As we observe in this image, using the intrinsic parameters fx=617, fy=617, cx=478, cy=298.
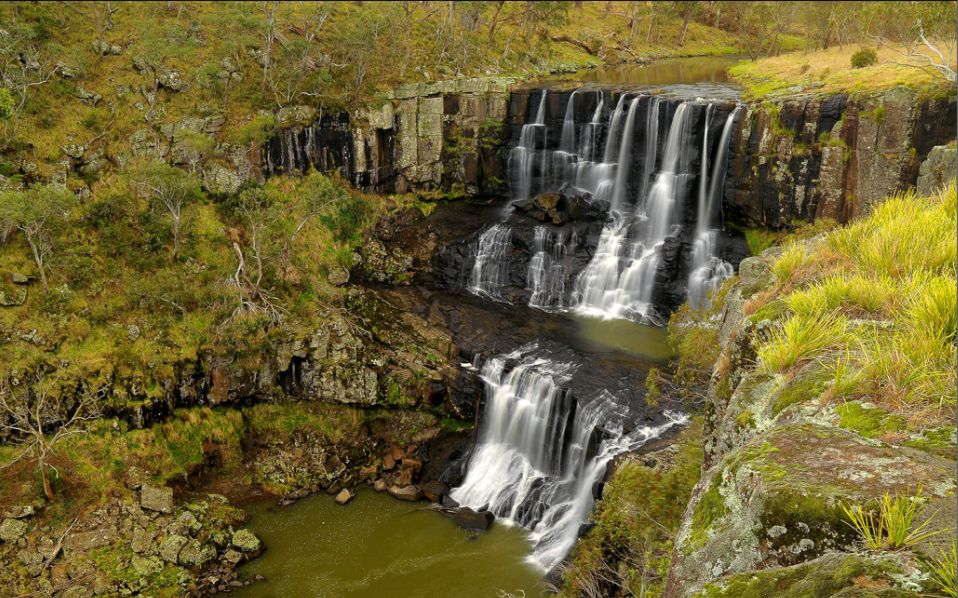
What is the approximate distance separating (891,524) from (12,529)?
996 inches

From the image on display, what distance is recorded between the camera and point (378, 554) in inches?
888

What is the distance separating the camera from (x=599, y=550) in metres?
17.2

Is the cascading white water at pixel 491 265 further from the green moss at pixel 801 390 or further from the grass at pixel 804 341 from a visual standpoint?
the green moss at pixel 801 390

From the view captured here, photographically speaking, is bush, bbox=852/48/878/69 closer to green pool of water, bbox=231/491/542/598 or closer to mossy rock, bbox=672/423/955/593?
green pool of water, bbox=231/491/542/598

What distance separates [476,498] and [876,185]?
23.0 metres

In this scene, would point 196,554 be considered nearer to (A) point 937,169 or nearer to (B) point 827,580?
(B) point 827,580

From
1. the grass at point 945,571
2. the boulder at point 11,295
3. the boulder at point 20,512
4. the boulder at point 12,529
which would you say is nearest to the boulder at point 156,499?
the boulder at point 20,512

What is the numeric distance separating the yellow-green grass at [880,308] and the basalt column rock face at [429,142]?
103ft

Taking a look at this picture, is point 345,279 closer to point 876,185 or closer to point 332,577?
point 332,577

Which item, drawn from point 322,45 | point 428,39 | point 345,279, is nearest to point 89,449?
point 345,279

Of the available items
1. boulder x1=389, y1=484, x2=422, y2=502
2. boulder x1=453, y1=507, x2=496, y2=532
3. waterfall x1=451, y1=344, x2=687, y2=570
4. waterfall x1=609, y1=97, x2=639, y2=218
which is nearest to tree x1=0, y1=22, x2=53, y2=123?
boulder x1=389, y1=484, x2=422, y2=502

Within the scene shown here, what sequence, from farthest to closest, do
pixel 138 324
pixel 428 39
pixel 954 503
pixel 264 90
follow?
pixel 428 39 → pixel 264 90 → pixel 138 324 → pixel 954 503

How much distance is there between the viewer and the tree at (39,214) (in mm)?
24594

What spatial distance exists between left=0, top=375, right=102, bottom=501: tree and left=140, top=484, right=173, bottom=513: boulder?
2.88 meters
